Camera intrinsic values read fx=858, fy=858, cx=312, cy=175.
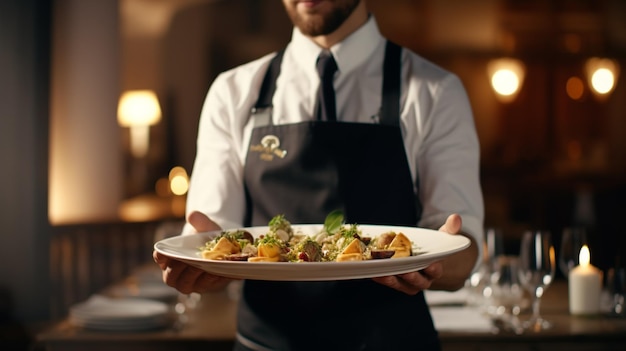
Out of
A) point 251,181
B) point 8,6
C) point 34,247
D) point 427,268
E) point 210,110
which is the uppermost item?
point 8,6

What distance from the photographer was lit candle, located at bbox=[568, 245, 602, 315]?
259 centimetres

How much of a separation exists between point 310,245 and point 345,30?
29.9 inches

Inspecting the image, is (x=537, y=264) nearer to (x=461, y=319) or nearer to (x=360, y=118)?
(x=461, y=319)

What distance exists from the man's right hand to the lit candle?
4.41 feet

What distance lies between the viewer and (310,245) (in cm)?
147

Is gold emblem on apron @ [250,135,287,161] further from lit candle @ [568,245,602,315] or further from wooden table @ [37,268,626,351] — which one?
lit candle @ [568,245,602,315]

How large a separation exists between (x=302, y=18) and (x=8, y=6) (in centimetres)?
358

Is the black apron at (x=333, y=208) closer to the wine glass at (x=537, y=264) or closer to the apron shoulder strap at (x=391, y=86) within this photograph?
the apron shoulder strap at (x=391, y=86)

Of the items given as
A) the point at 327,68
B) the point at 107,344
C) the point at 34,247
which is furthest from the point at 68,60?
the point at 327,68

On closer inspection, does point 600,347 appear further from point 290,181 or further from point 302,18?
point 302,18

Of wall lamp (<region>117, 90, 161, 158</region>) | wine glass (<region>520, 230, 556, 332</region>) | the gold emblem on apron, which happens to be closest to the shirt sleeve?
the gold emblem on apron

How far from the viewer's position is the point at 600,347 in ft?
7.70

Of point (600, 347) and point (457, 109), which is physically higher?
point (457, 109)

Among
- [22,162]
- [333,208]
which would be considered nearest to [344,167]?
[333,208]
